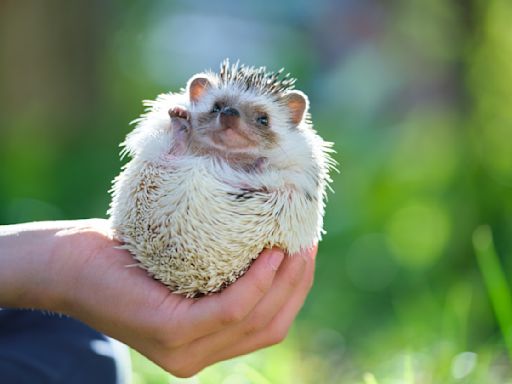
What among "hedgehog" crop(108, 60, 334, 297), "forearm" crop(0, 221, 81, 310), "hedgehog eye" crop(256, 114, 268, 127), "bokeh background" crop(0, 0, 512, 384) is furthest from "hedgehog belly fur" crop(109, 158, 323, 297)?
"bokeh background" crop(0, 0, 512, 384)

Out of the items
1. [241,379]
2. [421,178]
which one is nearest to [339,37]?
[421,178]

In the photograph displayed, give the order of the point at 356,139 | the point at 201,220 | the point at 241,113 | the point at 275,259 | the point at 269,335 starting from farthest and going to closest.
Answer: the point at 356,139
the point at 241,113
the point at 269,335
the point at 275,259
the point at 201,220

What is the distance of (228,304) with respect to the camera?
1.70 meters

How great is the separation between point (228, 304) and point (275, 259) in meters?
0.16

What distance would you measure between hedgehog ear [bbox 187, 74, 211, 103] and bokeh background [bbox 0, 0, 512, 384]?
93cm

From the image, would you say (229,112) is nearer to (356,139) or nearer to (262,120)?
(262,120)

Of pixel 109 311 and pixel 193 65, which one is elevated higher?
pixel 193 65

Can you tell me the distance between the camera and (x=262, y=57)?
791 cm

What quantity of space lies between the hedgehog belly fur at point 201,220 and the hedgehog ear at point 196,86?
41 cm

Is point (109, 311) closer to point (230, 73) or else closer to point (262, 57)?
point (230, 73)

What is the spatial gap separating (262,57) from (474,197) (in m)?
3.72

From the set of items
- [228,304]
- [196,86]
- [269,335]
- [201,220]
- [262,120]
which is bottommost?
[269,335]

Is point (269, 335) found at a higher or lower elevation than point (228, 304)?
lower

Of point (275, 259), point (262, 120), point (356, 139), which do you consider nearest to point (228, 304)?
point (275, 259)
